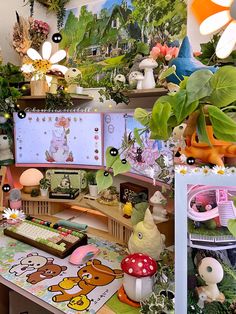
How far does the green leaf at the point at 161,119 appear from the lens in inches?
18.1

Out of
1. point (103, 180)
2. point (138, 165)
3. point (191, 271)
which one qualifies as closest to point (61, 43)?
point (138, 165)

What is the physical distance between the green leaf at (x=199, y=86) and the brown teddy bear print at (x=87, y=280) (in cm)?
67

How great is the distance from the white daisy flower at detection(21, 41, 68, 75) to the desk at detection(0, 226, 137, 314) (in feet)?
2.98

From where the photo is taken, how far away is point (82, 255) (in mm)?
1005

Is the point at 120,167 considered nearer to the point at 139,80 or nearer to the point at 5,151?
the point at 139,80

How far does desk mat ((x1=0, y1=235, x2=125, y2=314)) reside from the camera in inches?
31.4

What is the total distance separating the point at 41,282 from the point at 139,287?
1.09 feet

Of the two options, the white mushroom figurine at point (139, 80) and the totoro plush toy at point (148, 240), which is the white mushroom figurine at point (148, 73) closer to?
the white mushroom figurine at point (139, 80)

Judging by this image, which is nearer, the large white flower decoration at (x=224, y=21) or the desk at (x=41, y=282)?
the desk at (x=41, y=282)

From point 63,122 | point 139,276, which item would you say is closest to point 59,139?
point 63,122

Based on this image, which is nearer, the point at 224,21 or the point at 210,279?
the point at 210,279

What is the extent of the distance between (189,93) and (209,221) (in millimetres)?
270

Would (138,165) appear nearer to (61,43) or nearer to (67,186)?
(67,186)

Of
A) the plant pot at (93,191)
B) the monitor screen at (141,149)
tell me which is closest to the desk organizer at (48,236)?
the plant pot at (93,191)
